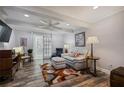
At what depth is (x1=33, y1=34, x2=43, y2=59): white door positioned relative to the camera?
5002 millimetres

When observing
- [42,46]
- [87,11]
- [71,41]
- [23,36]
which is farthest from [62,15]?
[23,36]

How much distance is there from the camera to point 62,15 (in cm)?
315

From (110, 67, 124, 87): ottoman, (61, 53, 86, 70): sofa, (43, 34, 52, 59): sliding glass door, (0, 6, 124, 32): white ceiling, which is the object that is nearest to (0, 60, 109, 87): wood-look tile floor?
(110, 67, 124, 87): ottoman

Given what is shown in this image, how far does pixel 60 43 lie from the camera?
4.19 meters

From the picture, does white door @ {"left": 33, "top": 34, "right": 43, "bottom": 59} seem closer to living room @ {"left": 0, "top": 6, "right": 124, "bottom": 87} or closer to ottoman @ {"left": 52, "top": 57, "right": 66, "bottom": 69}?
living room @ {"left": 0, "top": 6, "right": 124, "bottom": 87}

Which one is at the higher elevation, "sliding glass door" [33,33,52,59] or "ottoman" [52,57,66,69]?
"sliding glass door" [33,33,52,59]

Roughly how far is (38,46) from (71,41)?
6.94 feet

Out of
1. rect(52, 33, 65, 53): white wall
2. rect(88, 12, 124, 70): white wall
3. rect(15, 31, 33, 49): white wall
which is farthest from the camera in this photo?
rect(15, 31, 33, 49): white wall

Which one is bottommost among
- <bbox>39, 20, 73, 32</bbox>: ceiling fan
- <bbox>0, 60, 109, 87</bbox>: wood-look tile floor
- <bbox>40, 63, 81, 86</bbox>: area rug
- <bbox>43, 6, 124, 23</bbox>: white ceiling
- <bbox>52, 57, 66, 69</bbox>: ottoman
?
<bbox>0, 60, 109, 87</bbox>: wood-look tile floor

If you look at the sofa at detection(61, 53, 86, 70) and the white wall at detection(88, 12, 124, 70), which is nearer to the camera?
the white wall at detection(88, 12, 124, 70)

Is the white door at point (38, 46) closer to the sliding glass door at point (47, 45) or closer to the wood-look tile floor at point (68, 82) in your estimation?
the sliding glass door at point (47, 45)

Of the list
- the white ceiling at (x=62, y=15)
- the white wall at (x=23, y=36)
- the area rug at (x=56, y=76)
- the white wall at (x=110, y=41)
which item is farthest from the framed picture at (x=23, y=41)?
the white wall at (x=110, y=41)
